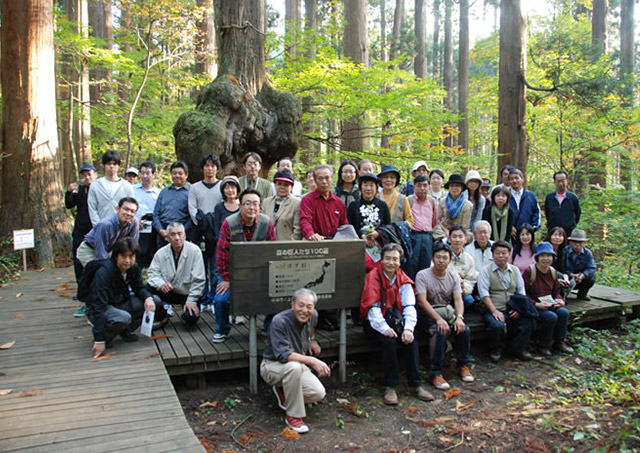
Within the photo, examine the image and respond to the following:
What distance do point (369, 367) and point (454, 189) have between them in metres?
2.72

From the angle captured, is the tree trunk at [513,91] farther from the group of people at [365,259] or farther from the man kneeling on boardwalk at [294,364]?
the man kneeling on boardwalk at [294,364]

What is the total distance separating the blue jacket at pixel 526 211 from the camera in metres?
6.80

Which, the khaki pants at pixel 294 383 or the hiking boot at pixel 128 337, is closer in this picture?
the khaki pants at pixel 294 383

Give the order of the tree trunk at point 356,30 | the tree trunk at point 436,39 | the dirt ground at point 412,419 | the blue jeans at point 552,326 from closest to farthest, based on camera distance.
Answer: the dirt ground at point 412,419 < the blue jeans at point 552,326 < the tree trunk at point 356,30 < the tree trunk at point 436,39

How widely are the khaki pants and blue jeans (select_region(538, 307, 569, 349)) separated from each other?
3.38m

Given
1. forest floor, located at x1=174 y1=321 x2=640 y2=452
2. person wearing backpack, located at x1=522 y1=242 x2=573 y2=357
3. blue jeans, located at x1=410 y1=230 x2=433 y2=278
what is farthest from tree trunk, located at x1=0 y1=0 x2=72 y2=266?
person wearing backpack, located at x1=522 y1=242 x2=573 y2=357

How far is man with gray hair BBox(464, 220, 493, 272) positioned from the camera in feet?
19.5

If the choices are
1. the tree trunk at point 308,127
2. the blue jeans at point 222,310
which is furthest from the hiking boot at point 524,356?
Result: the tree trunk at point 308,127

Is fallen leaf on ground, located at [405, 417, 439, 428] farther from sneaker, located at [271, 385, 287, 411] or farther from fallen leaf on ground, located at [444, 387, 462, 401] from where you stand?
sneaker, located at [271, 385, 287, 411]

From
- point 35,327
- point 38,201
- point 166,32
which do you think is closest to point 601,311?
point 35,327

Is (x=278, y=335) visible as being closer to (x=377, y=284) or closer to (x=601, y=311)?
Answer: (x=377, y=284)

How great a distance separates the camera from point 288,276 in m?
4.46

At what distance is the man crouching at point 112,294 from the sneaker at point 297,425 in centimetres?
195

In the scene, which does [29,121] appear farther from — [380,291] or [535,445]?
[535,445]
